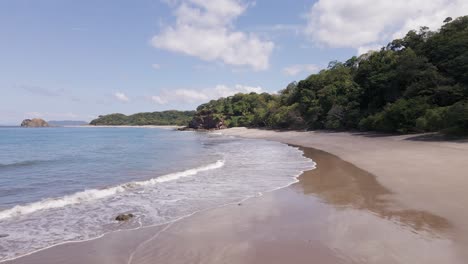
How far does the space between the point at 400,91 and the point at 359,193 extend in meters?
34.0

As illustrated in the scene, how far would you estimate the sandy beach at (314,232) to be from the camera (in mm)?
5777

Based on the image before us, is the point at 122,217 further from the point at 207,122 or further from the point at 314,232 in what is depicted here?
the point at 207,122

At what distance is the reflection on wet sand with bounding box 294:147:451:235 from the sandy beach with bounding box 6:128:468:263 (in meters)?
0.03

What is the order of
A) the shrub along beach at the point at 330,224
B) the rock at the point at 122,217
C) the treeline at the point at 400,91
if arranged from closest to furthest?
the shrub along beach at the point at 330,224 → the rock at the point at 122,217 → the treeline at the point at 400,91

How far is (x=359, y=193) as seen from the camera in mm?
10711

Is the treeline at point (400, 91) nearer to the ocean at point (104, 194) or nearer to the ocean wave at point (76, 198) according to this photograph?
the ocean at point (104, 194)

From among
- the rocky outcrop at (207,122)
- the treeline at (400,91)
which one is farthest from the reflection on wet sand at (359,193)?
the rocky outcrop at (207,122)

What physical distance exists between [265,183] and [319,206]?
4.41m

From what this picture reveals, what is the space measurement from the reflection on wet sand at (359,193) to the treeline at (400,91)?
14.2m

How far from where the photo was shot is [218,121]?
104000 millimetres

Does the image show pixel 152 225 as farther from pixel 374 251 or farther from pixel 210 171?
pixel 210 171

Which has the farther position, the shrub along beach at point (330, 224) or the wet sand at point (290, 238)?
the shrub along beach at point (330, 224)

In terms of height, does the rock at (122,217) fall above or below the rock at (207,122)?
below

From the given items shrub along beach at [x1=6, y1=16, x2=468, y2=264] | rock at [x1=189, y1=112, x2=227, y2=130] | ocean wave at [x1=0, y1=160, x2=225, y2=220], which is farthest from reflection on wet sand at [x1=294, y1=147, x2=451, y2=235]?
rock at [x1=189, y1=112, x2=227, y2=130]
